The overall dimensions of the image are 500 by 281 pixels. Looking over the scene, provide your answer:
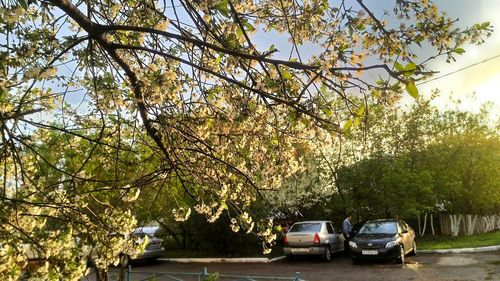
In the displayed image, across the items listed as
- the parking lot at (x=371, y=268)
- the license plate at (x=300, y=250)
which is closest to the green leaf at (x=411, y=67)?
the parking lot at (x=371, y=268)

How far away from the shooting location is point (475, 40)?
348 centimetres

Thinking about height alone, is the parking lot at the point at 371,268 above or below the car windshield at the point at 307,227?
below

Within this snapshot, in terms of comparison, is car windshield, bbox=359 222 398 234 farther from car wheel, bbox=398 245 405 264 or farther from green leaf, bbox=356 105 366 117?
green leaf, bbox=356 105 366 117

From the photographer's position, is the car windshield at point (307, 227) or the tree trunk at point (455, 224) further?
the tree trunk at point (455, 224)

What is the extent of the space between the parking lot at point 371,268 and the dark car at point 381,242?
0.36 meters

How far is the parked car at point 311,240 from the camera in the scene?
17.5 meters

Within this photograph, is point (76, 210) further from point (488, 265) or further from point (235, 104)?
point (488, 265)

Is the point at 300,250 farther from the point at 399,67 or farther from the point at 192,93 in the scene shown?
the point at 399,67

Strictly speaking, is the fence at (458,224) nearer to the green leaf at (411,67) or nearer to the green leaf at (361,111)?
the green leaf at (361,111)

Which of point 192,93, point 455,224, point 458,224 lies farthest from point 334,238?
point 192,93

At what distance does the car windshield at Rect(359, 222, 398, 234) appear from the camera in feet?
54.6

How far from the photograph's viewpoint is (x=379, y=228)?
55.5 feet

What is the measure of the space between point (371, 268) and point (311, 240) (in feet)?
8.96

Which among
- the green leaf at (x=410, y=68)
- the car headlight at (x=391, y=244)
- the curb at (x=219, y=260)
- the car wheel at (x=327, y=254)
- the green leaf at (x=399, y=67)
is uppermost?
the green leaf at (x=399, y=67)
